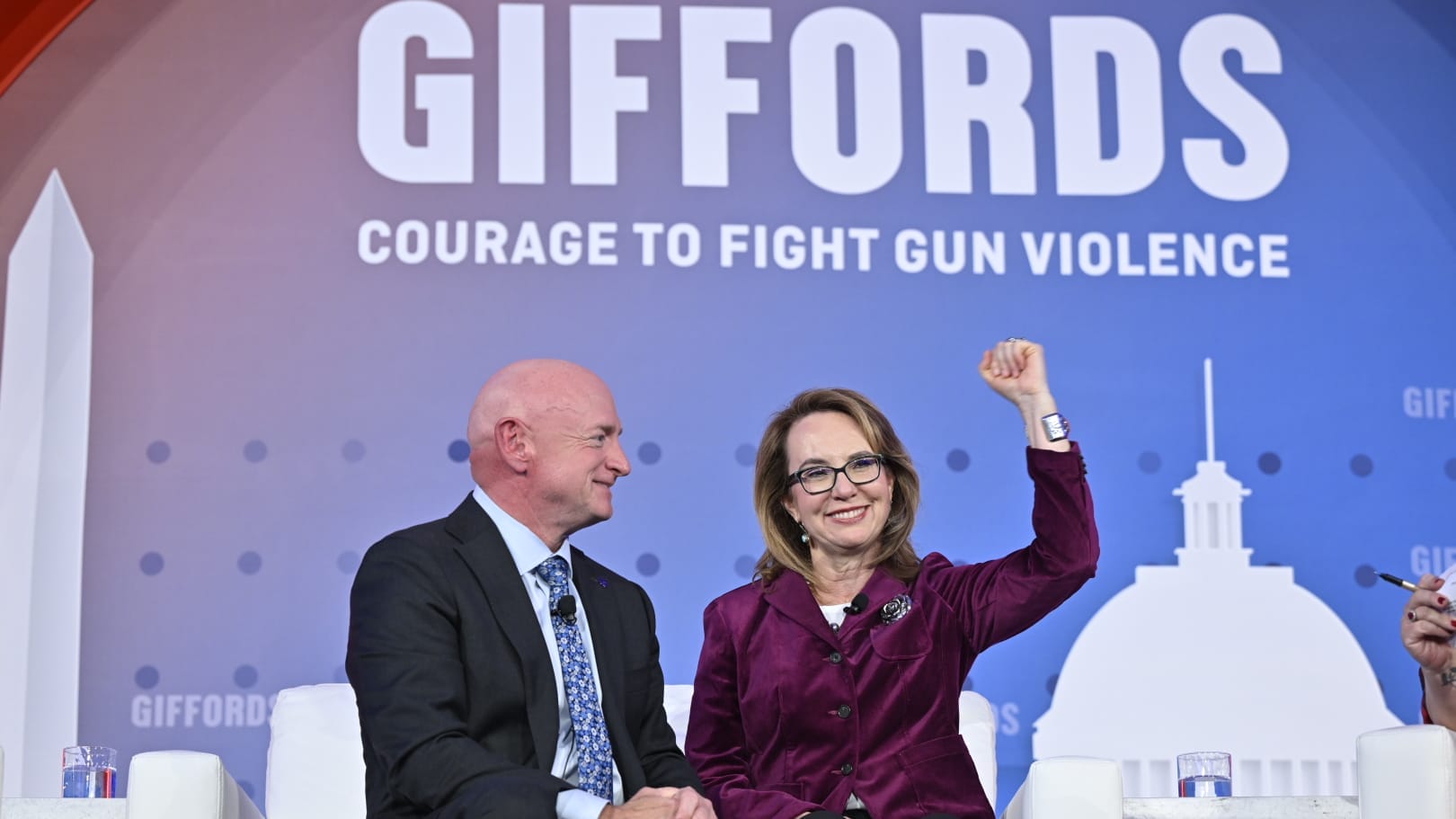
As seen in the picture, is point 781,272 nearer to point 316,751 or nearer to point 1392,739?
point 316,751

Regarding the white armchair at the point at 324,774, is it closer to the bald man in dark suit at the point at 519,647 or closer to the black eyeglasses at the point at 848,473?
the bald man in dark suit at the point at 519,647

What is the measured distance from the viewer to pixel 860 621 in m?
3.04

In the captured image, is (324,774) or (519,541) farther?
(324,774)

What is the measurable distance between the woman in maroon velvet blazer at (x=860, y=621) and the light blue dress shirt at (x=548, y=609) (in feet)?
1.09

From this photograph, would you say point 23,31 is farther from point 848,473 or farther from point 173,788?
point 848,473

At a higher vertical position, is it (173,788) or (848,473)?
(848,473)

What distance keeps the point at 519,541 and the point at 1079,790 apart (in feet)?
3.38

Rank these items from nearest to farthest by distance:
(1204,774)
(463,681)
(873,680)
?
(463,681)
(873,680)
(1204,774)

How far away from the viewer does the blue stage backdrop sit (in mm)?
4418

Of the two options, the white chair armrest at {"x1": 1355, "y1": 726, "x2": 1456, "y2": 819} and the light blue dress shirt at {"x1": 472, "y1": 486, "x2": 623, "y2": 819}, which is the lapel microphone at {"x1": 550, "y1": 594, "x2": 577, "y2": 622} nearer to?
the light blue dress shirt at {"x1": 472, "y1": 486, "x2": 623, "y2": 819}

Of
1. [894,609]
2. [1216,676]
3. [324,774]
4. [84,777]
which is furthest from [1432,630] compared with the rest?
[84,777]

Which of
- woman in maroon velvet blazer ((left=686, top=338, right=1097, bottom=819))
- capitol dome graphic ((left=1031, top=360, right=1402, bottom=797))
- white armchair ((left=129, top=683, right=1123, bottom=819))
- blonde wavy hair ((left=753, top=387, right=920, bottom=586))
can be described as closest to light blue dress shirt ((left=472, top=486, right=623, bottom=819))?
woman in maroon velvet blazer ((left=686, top=338, right=1097, bottom=819))

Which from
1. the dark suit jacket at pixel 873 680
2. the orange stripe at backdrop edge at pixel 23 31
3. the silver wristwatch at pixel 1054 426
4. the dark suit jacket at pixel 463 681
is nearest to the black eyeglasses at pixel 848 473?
the dark suit jacket at pixel 873 680

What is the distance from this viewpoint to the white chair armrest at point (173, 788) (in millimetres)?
2736
